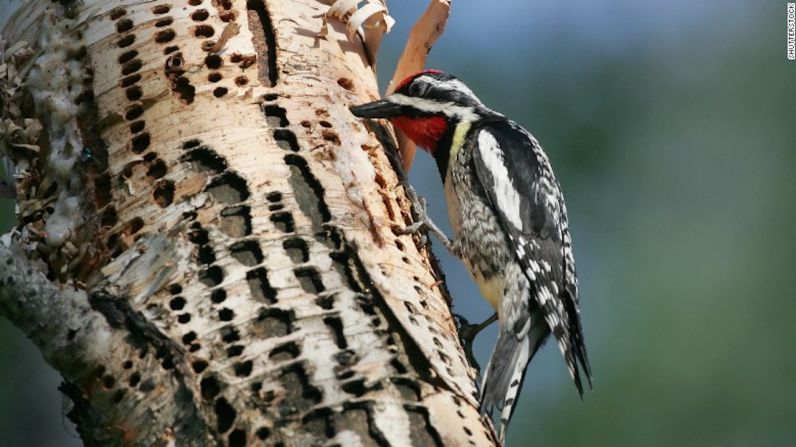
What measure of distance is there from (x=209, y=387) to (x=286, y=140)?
84 cm

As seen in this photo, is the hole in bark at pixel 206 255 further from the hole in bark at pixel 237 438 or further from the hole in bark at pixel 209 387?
the hole in bark at pixel 237 438

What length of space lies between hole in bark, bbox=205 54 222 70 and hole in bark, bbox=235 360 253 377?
104 centimetres

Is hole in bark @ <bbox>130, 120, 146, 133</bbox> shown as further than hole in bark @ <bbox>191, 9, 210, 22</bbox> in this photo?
No

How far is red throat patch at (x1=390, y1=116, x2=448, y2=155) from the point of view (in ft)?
12.0

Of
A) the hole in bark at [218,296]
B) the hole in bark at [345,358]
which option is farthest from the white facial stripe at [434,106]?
the hole in bark at [345,358]

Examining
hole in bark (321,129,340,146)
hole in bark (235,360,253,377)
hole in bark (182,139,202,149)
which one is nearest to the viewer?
hole in bark (235,360,253,377)

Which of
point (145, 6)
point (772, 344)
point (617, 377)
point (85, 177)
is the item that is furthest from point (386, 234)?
point (772, 344)

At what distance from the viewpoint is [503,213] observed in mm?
3832

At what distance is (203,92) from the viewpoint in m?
2.71

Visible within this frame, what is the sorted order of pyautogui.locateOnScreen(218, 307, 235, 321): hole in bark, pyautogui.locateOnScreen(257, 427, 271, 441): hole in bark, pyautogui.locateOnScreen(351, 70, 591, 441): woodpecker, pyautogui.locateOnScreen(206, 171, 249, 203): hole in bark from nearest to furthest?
pyautogui.locateOnScreen(257, 427, 271, 441): hole in bark < pyautogui.locateOnScreen(218, 307, 235, 321): hole in bark < pyautogui.locateOnScreen(206, 171, 249, 203): hole in bark < pyautogui.locateOnScreen(351, 70, 591, 441): woodpecker

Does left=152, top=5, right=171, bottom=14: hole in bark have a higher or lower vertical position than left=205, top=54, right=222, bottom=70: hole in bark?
higher

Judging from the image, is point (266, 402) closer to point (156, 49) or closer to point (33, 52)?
point (156, 49)

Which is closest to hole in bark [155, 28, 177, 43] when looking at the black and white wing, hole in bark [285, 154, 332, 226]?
hole in bark [285, 154, 332, 226]

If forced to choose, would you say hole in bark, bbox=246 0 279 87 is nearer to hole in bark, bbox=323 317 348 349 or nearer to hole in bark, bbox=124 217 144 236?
hole in bark, bbox=124 217 144 236
